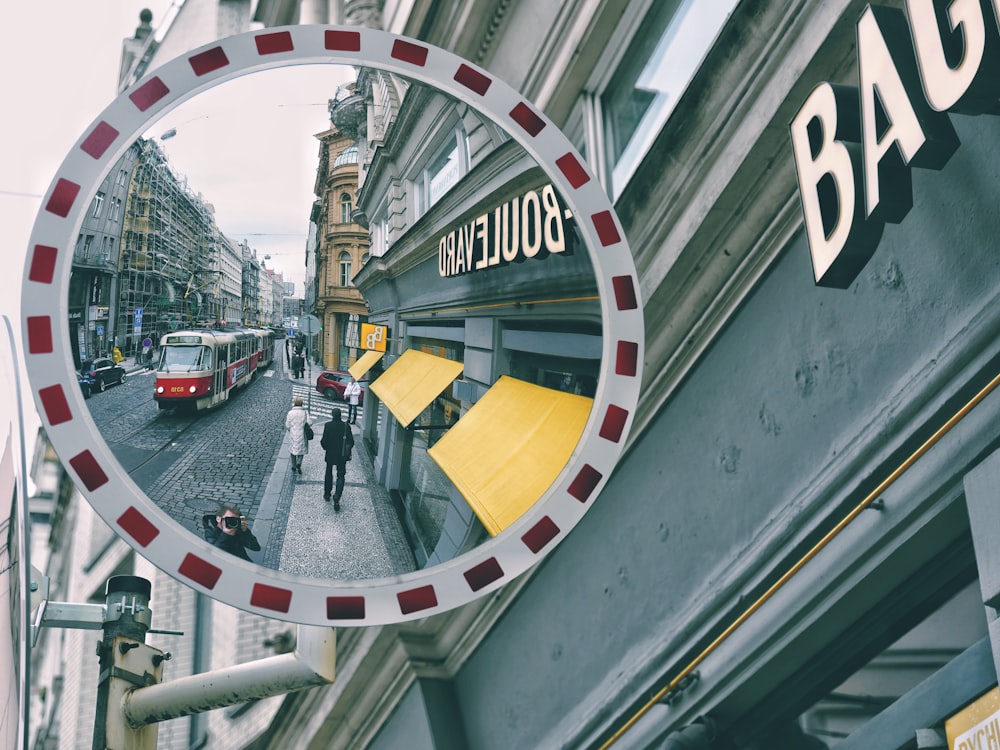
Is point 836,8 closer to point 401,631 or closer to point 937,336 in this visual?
point 937,336

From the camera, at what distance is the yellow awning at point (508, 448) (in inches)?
52.4

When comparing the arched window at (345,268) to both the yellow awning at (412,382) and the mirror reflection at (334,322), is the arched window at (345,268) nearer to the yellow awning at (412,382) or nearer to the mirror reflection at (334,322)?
the mirror reflection at (334,322)

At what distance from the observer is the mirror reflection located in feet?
4.03

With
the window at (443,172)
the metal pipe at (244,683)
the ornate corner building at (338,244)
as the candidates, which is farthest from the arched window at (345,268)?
the metal pipe at (244,683)

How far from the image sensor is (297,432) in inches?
52.2

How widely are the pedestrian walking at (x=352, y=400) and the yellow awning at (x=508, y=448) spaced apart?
179 mm

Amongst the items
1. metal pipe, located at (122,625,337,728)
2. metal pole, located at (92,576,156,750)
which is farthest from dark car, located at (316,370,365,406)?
metal pole, located at (92,576,156,750)

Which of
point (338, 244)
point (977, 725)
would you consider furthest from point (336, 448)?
point (977, 725)

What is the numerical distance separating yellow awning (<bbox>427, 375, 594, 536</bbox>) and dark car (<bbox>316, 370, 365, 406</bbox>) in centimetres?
22

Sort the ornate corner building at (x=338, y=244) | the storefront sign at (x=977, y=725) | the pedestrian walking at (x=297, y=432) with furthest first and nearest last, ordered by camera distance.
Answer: the storefront sign at (x=977, y=725) < the ornate corner building at (x=338, y=244) < the pedestrian walking at (x=297, y=432)

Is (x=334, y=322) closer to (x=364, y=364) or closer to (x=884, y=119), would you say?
(x=364, y=364)

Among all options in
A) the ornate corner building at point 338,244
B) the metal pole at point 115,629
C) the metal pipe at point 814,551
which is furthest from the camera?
the metal pole at point 115,629

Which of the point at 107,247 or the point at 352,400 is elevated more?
the point at 107,247

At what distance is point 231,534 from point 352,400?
0.34 meters
